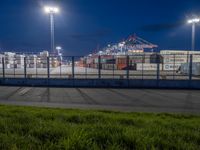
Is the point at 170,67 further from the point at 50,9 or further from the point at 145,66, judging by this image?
the point at 50,9

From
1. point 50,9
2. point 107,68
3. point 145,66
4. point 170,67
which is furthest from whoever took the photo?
point 50,9

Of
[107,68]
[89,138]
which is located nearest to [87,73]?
[107,68]

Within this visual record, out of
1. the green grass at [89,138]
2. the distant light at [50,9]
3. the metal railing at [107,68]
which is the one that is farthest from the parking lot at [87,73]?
the green grass at [89,138]

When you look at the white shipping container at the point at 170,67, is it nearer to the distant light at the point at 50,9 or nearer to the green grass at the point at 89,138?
the green grass at the point at 89,138

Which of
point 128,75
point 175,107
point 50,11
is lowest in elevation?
point 175,107

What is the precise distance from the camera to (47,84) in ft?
63.0

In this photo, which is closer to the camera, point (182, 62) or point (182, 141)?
point (182, 141)

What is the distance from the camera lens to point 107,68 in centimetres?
2081

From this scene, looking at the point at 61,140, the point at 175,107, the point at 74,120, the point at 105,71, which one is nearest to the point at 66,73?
the point at 105,71

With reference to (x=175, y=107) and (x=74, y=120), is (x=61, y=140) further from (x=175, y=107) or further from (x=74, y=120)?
(x=175, y=107)

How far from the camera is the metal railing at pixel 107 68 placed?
62.6 ft

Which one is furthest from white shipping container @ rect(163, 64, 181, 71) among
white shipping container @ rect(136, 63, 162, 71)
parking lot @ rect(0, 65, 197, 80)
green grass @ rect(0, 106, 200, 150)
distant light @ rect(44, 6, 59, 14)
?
distant light @ rect(44, 6, 59, 14)

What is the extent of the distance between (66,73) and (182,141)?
1736cm

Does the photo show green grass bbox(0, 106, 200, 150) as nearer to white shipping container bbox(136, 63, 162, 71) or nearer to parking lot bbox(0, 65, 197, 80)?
parking lot bbox(0, 65, 197, 80)
